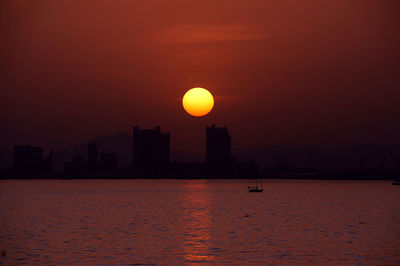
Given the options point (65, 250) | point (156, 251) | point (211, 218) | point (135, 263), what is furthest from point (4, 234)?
point (211, 218)

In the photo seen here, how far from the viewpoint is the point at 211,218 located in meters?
122

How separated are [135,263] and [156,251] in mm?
9457

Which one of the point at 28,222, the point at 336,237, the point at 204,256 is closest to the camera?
the point at 204,256

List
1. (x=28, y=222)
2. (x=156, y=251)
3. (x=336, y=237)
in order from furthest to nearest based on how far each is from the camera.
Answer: (x=28, y=222), (x=336, y=237), (x=156, y=251)

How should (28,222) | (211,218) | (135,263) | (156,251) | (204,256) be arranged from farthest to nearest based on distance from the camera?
(211,218) < (28,222) < (156,251) < (204,256) < (135,263)

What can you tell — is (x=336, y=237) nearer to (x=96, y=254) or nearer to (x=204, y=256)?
(x=204, y=256)

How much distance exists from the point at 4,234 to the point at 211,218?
45124 mm

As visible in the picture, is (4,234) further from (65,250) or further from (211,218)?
(211,218)

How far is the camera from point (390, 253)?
65.9 metres

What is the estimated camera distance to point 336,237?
84.3 m

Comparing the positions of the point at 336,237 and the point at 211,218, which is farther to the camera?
the point at 211,218

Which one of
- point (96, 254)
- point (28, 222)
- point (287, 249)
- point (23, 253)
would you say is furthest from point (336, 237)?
point (28, 222)

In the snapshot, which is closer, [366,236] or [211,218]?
[366,236]

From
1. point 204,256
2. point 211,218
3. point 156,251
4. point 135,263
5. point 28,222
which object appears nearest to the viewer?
point 135,263
